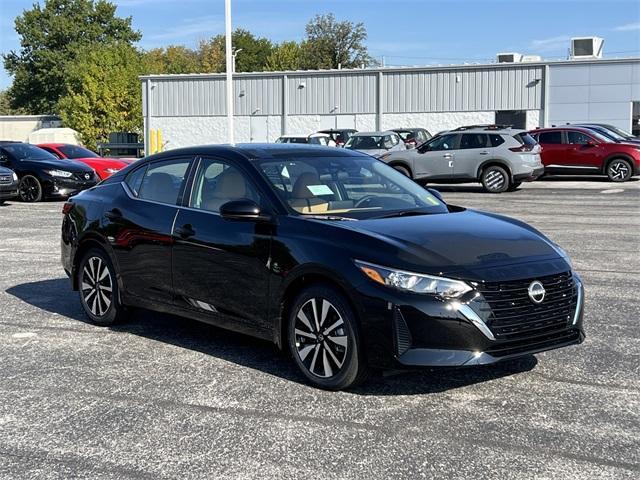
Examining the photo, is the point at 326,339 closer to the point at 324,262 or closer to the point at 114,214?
the point at 324,262

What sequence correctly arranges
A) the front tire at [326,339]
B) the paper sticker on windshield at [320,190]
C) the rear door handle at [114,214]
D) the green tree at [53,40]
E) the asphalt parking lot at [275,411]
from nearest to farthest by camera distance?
1. the asphalt parking lot at [275,411]
2. the front tire at [326,339]
3. the paper sticker on windshield at [320,190]
4. the rear door handle at [114,214]
5. the green tree at [53,40]

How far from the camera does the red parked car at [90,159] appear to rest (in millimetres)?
22484

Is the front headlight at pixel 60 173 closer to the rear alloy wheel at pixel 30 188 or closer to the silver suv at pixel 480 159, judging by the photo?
the rear alloy wheel at pixel 30 188

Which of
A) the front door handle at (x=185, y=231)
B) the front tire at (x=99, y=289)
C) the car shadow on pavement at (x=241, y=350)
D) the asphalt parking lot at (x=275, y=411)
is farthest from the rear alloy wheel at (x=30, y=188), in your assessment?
the front door handle at (x=185, y=231)

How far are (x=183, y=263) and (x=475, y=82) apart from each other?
123 feet

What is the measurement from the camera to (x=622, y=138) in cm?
2589

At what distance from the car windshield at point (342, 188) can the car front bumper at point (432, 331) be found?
1049 millimetres

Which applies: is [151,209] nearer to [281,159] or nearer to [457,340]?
[281,159]

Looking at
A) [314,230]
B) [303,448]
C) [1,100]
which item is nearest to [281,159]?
[314,230]

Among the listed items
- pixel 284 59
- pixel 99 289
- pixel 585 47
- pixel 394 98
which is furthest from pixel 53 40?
pixel 99 289

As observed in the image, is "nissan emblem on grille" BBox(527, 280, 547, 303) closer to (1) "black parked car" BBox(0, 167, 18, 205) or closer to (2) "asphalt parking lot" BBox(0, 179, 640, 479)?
(2) "asphalt parking lot" BBox(0, 179, 640, 479)

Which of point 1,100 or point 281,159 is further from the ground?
point 1,100

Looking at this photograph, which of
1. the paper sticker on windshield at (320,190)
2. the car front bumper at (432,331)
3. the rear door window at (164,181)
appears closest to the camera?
the car front bumper at (432,331)

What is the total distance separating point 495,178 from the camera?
2214 centimetres
